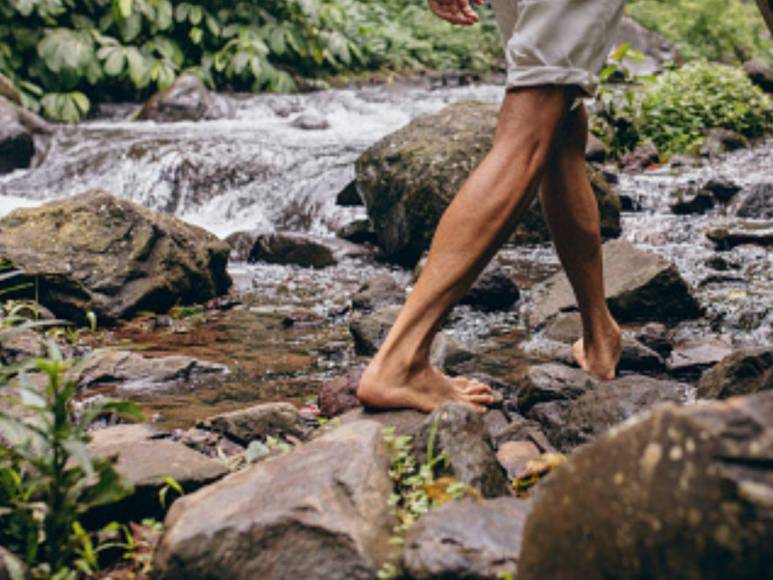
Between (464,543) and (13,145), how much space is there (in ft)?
27.3

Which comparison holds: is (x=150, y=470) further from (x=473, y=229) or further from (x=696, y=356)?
(x=696, y=356)

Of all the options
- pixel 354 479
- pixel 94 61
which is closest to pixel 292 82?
pixel 94 61

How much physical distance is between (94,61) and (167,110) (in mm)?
1736

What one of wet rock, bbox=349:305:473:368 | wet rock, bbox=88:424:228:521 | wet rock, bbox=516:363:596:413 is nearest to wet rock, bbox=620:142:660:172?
wet rock, bbox=349:305:473:368

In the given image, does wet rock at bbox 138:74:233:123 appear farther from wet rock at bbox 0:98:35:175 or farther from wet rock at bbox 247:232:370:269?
wet rock at bbox 247:232:370:269

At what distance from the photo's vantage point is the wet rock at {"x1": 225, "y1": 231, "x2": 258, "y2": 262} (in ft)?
19.4

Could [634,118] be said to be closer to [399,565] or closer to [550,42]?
[550,42]

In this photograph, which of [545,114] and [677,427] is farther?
[545,114]

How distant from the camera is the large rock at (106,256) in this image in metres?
4.11

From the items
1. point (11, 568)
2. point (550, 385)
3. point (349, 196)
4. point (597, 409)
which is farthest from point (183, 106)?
point (11, 568)

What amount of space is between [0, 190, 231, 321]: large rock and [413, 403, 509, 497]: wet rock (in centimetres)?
271

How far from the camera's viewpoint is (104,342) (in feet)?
12.7

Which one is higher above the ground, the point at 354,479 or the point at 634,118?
the point at 354,479

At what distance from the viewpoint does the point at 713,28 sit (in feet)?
65.6
